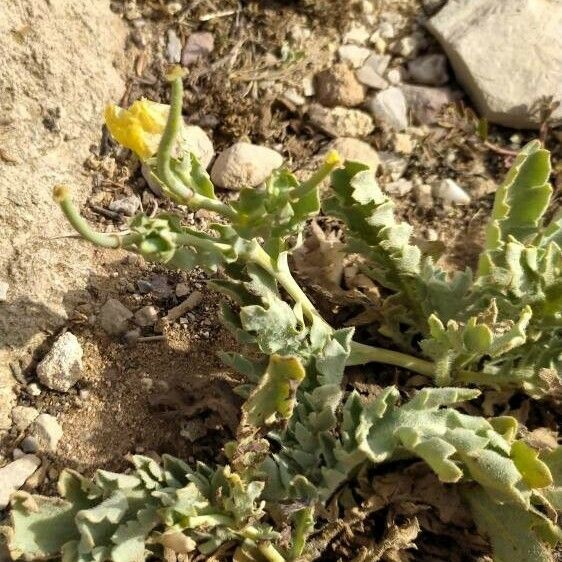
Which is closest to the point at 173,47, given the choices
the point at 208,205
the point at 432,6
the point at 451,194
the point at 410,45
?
the point at 410,45

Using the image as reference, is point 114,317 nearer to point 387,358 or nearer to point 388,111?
point 387,358

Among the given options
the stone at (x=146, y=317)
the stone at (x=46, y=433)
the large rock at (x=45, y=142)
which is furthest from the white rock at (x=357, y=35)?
the stone at (x=46, y=433)

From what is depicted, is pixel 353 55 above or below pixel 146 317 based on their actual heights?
above

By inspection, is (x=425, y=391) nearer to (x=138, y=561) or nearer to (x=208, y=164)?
(x=138, y=561)

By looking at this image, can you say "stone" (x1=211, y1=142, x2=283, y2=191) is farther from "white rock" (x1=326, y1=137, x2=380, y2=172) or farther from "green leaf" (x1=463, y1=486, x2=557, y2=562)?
"green leaf" (x1=463, y1=486, x2=557, y2=562)

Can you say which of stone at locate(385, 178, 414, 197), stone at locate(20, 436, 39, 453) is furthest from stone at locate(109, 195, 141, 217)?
stone at locate(385, 178, 414, 197)
